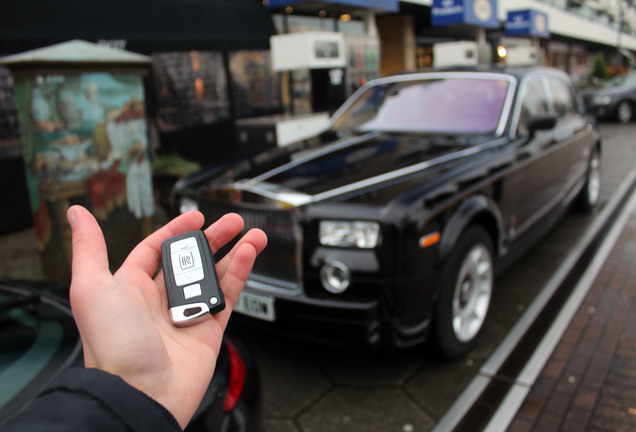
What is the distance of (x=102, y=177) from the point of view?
4.62m

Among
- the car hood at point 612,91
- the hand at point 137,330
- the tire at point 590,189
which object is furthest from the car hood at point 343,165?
the car hood at point 612,91

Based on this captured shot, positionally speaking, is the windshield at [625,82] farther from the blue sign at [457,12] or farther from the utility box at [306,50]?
the utility box at [306,50]

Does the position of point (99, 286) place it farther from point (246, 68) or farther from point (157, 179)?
point (246, 68)

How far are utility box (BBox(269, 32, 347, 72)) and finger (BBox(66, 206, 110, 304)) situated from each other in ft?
22.9

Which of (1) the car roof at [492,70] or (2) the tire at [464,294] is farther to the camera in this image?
(1) the car roof at [492,70]

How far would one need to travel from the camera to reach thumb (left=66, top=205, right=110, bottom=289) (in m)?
1.07

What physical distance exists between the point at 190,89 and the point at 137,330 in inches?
352

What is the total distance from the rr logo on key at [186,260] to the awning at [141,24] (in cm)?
664

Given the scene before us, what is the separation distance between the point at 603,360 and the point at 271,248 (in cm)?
205

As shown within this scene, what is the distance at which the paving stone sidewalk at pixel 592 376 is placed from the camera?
2674 mm

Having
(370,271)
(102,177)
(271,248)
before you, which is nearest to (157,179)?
(102,177)

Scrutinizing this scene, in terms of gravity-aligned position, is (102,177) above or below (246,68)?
below

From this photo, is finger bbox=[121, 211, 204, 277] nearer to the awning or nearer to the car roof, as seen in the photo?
the car roof

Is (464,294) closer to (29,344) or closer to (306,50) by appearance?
(29,344)
